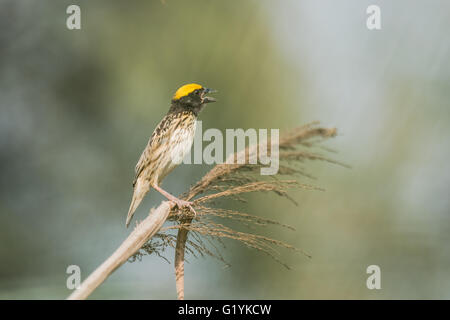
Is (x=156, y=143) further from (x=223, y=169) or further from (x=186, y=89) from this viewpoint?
(x=223, y=169)

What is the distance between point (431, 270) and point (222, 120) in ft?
9.81

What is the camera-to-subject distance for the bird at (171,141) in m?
3.42

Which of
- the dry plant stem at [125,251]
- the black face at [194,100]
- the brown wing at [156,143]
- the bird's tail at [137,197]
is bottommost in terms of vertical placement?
the dry plant stem at [125,251]

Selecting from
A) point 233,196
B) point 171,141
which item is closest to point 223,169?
point 233,196

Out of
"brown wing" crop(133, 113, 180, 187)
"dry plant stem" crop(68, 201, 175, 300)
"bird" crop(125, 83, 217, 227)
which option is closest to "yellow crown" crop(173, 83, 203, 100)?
"bird" crop(125, 83, 217, 227)

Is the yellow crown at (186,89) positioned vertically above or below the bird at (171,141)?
above

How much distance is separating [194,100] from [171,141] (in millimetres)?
358

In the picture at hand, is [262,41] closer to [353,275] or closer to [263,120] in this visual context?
[263,120]

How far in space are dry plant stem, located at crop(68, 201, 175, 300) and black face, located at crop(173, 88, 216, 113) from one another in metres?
1.66

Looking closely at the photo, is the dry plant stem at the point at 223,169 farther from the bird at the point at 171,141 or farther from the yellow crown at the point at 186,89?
the yellow crown at the point at 186,89

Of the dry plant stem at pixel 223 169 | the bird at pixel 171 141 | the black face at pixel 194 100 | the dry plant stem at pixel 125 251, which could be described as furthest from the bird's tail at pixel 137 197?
the dry plant stem at pixel 125 251

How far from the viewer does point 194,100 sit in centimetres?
351

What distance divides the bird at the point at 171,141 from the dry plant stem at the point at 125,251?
58.7 inches

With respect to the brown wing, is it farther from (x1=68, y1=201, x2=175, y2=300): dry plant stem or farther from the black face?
(x1=68, y1=201, x2=175, y2=300): dry plant stem
